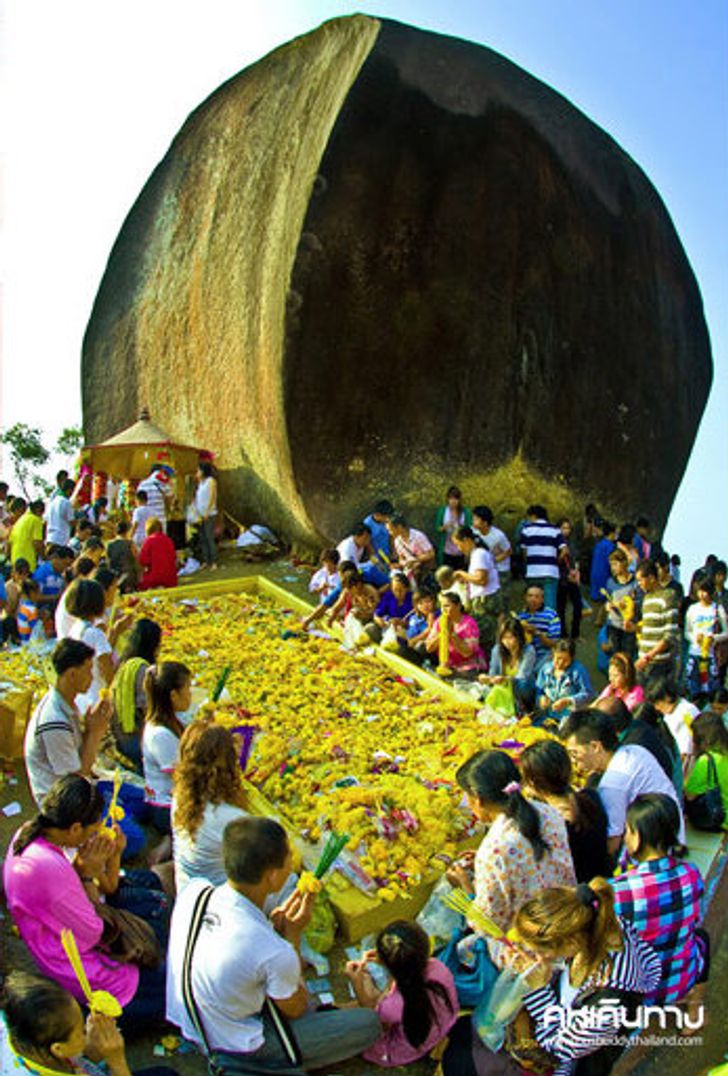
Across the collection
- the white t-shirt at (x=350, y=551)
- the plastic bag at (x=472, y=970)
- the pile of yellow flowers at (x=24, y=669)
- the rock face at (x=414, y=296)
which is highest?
the rock face at (x=414, y=296)

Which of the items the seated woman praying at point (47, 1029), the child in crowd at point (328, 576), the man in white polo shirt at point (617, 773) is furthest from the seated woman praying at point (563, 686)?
the seated woman praying at point (47, 1029)

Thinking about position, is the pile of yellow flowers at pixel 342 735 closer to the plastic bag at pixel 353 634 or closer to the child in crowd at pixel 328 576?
the plastic bag at pixel 353 634

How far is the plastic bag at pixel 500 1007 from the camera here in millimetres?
3648

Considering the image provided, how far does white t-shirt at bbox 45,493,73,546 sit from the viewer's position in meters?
11.7

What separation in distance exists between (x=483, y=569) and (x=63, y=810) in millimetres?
5802

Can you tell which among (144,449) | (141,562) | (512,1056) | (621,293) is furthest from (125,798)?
(621,293)

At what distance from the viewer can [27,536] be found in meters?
10.8

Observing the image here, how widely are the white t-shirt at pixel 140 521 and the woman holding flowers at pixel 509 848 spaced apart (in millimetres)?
8659

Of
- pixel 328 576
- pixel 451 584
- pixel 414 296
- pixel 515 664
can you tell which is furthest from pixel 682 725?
pixel 414 296

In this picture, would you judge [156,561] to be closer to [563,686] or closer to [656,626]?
[563,686]

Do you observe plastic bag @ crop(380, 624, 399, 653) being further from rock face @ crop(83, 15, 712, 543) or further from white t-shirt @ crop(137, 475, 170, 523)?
white t-shirt @ crop(137, 475, 170, 523)

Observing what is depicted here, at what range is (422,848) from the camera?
5199 millimetres

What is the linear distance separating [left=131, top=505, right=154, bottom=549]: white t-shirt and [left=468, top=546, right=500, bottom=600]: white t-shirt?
4.99m

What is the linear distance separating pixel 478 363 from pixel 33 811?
9.17 metres
